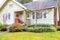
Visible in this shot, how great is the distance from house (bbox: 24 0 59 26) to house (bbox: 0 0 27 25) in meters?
1.43

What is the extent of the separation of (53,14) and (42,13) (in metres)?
2.08

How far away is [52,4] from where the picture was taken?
28125mm

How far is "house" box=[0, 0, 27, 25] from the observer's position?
1232 inches

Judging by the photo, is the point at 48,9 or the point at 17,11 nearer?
the point at 48,9

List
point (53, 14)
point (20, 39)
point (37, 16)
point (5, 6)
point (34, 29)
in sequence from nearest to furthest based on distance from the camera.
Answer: point (20, 39)
point (34, 29)
point (53, 14)
point (37, 16)
point (5, 6)

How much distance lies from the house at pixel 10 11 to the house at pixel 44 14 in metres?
1.43

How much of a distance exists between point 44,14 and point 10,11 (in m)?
7.54

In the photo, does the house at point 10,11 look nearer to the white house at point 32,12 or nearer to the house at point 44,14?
the white house at point 32,12

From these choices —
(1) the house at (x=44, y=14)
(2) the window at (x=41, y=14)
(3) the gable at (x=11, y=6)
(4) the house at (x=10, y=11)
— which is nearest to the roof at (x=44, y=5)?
(1) the house at (x=44, y=14)

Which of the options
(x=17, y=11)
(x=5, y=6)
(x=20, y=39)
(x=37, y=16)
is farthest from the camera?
(x=5, y=6)

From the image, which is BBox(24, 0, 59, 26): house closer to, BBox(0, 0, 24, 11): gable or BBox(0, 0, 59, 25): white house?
BBox(0, 0, 59, 25): white house

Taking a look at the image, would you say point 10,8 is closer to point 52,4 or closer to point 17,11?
point 17,11

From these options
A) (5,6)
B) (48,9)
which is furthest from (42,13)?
(5,6)

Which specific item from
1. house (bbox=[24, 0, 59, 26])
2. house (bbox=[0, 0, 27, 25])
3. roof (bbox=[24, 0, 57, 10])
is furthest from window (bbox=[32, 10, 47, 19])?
house (bbox=[0, 0, 27, 25])
